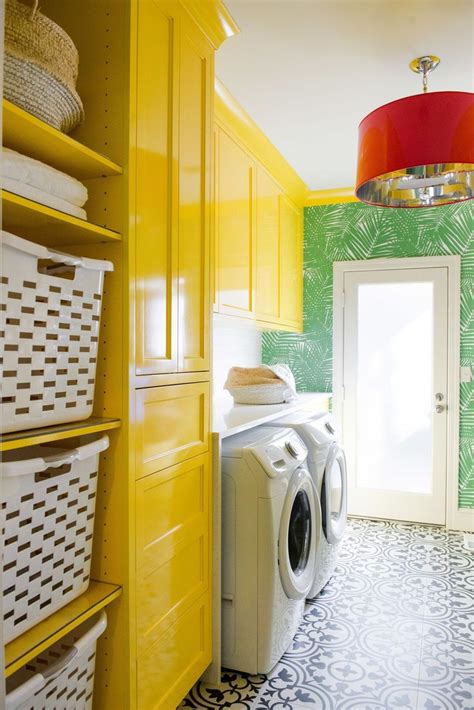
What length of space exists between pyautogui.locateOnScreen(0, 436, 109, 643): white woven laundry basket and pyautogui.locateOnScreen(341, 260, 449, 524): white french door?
2.93m

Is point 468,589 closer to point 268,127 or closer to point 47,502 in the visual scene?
point 47,502

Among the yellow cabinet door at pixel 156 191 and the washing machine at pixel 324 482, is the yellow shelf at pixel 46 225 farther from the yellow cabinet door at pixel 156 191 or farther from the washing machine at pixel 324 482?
the washing machine at pixel 324 482

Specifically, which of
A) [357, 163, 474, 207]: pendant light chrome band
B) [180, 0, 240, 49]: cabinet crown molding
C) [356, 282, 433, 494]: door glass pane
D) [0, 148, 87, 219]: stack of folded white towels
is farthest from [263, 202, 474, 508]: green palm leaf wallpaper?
[0, 148, 87, 219]: stack of folded white towels

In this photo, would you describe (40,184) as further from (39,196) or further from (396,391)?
(396,391)

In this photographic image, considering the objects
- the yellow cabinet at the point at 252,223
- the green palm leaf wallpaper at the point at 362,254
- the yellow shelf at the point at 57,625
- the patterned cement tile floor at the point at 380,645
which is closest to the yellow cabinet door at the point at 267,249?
the yellow cabinet at the point at 252,223

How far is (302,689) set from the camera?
79.2 inches

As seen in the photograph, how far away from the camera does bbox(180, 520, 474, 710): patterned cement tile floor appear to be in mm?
1956

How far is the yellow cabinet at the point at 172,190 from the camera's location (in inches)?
61.1

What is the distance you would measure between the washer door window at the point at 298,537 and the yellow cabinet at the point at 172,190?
73 cm

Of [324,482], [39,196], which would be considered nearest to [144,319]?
[39,196]

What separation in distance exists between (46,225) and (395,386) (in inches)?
123

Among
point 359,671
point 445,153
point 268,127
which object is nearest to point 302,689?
point 359,671

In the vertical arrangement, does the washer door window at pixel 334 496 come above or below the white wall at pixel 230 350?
below

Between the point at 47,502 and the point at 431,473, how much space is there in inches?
129
